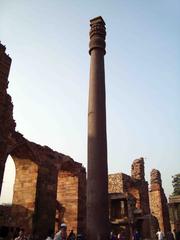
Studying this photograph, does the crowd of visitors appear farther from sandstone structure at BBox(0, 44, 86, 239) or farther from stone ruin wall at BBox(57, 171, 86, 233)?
stone ruin wall at BBox(57, 171, 86, 233)

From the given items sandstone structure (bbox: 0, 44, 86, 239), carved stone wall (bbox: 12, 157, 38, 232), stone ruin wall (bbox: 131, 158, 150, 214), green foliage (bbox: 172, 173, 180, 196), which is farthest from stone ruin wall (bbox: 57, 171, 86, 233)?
green foliage (bbox: 172, 173, 180, 196)

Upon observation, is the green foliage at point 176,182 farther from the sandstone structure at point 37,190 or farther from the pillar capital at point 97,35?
the pillar capital at point 97,35

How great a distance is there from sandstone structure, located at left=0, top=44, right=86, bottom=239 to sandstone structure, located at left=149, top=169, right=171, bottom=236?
841cm

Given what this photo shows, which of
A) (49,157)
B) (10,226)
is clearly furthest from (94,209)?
(49,157)

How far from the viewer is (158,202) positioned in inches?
889

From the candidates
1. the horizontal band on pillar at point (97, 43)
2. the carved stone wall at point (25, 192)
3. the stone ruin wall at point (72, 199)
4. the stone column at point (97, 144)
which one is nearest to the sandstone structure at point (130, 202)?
the stone ruin wall at point (72, 199)

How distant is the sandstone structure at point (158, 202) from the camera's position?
863 inches

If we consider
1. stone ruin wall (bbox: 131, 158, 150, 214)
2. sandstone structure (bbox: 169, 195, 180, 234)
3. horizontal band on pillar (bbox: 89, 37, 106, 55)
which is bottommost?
sandstone structure (bbox: 169, 195, 180, 234)

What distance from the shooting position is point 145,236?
19.3 metres

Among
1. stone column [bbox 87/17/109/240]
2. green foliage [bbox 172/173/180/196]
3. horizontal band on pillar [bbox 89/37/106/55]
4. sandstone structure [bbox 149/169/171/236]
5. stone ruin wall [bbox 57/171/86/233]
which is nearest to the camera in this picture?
stone column [bbox 87/17/109/240]

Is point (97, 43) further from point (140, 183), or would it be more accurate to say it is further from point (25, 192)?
point (140, 183)

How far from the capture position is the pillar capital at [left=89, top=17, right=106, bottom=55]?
29.5 ft

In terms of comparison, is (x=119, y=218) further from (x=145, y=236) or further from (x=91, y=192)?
(x=91, y=192)

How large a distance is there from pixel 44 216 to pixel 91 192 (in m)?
7.27
